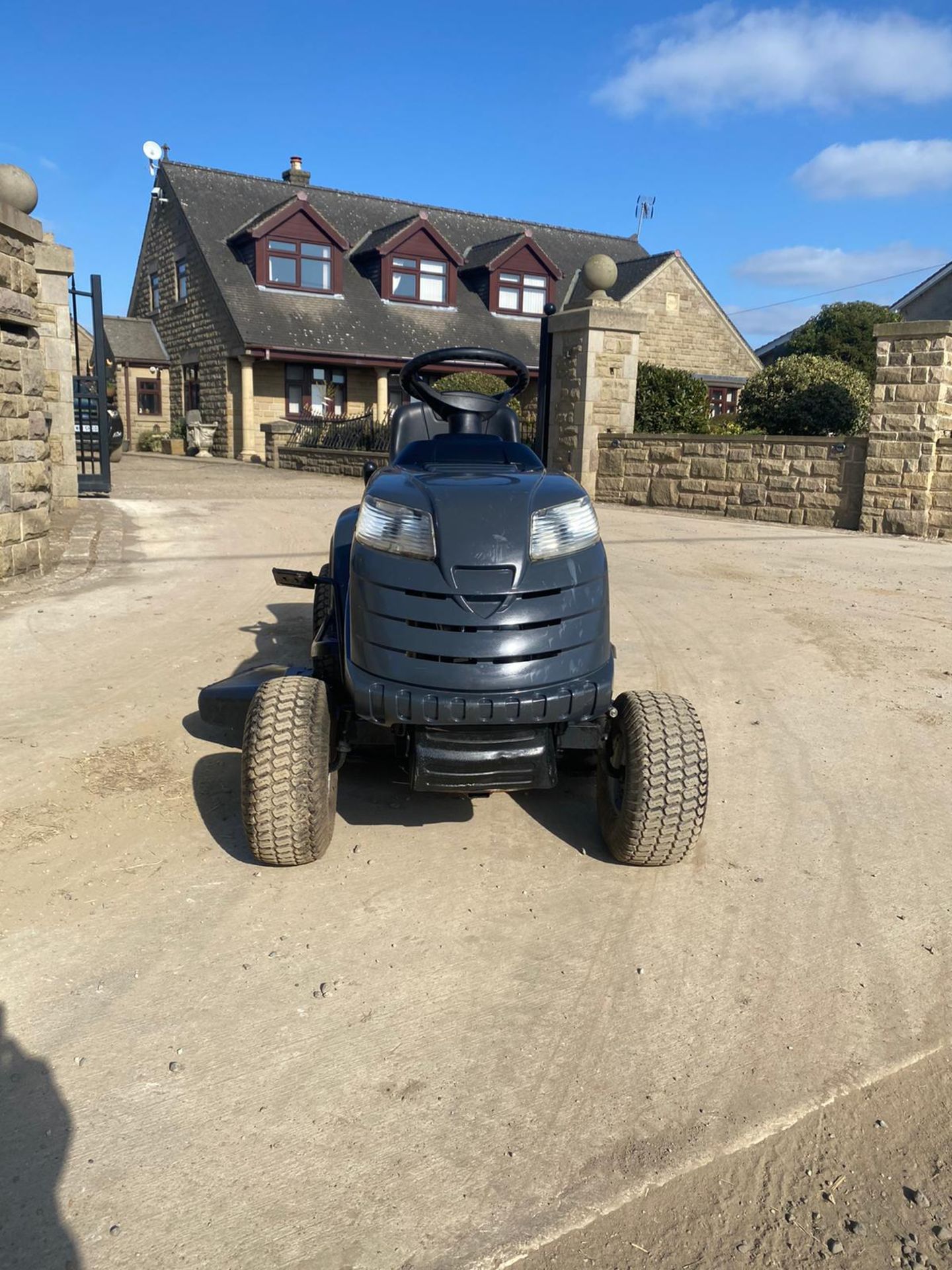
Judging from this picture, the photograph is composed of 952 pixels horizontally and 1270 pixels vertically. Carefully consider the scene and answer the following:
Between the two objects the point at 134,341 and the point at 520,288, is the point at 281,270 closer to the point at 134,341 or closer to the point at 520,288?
the point at 134,341

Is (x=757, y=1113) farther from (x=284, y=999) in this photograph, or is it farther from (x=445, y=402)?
(x=445, y=402)

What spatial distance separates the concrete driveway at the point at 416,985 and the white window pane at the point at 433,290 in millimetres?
28553

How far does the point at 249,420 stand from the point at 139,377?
7.14 m

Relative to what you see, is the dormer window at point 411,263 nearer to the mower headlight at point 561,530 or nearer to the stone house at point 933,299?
the stone house at point 933,299

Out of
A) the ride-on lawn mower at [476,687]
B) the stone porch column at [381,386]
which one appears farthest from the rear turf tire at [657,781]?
the stone porch column at [381,386]

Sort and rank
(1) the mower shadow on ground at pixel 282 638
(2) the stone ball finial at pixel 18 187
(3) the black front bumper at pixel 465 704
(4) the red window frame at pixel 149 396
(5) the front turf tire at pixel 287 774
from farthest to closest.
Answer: (4) the red window frame at pixel 149 396
(2) the stone ball finial at pixel 18 187
(1) the mower shadow on ground at pixel 282 638
(5) the front turf tire at pixel 287 774
(3) the black front bumper at pixel 465 704

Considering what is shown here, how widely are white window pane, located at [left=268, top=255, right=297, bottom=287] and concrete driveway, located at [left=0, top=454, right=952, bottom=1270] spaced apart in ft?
87.2

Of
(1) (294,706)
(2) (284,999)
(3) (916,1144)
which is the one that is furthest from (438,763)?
(3) (916,1144)

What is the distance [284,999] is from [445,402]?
9.67 feet

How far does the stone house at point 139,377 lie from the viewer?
106 feet

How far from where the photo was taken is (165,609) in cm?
726

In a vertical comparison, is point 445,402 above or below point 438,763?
above

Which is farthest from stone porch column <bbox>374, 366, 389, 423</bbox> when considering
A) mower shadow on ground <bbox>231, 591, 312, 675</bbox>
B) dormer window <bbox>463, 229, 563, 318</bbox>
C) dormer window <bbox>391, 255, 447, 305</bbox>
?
mower shadow on ground <bbox>231, 591, 312, 675</bbox>

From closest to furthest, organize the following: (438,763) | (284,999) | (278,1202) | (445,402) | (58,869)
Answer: (278,1202) → (284,999) → (438,763) → (58,869) → (445,402)
